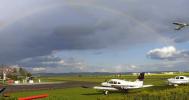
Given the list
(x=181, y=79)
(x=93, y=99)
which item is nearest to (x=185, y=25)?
(x=93, y=99)

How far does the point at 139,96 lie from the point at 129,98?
1070 millimetres

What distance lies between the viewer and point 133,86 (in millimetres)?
66562

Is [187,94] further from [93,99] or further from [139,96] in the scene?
[93,99]

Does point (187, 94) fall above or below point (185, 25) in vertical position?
below

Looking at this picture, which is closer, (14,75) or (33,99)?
(33,99)

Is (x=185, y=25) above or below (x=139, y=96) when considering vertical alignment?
above

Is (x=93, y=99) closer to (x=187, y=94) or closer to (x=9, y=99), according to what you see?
(x=187, y=94)

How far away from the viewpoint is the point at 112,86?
214 ft

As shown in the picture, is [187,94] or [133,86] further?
[133,86]

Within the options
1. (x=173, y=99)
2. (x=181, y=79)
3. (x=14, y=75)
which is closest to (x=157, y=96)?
(x=173, y=99)

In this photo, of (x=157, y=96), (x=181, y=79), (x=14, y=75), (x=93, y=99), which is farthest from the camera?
(x=14, y=75)

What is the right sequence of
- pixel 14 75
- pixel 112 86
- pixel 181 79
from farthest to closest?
pixel 14 75 → pixel 181 79 → pixel 112 86

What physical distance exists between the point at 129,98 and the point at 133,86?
3353 cm

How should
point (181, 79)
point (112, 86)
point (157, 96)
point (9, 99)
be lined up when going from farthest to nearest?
1. point (181, 79)
2. point (112, 86)
3. point (157, 96)
4. point (9, 99)
